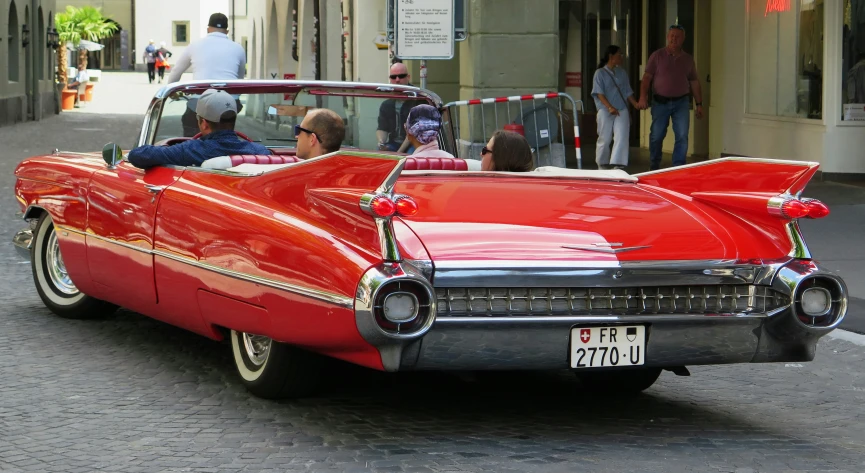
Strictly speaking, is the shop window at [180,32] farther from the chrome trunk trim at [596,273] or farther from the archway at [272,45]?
the chrome trunk trim at [596,273]

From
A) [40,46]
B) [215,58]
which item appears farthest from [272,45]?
[215,58]

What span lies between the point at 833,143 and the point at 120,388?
457 inches

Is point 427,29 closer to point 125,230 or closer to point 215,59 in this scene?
point 215,59

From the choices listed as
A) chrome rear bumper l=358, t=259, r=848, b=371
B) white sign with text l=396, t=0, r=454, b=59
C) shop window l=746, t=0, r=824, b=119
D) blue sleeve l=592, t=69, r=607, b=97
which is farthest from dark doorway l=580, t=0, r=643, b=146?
chrome rear bumper l=358, t=259, r=848, b=371

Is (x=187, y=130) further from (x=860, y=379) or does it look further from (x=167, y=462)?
(x=860, y=379)

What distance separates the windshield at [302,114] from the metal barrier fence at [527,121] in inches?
261

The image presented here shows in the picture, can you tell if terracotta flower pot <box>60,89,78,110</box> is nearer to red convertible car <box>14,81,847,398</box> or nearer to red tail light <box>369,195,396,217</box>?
red convertible car <box>14,81,847,398</box>

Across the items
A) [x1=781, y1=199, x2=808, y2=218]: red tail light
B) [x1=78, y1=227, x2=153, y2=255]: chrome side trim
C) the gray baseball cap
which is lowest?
[x1=78, y1=227, x2=153, y2=255]: chrome side trim

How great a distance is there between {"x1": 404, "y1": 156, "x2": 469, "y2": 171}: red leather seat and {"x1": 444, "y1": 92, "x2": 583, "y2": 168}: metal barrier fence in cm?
765

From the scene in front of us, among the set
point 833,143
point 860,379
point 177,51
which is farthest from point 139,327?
point 177,51

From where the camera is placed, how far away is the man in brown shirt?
15859 mm

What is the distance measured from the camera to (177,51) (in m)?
91.9

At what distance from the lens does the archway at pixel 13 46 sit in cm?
3622

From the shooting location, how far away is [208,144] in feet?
21.5
